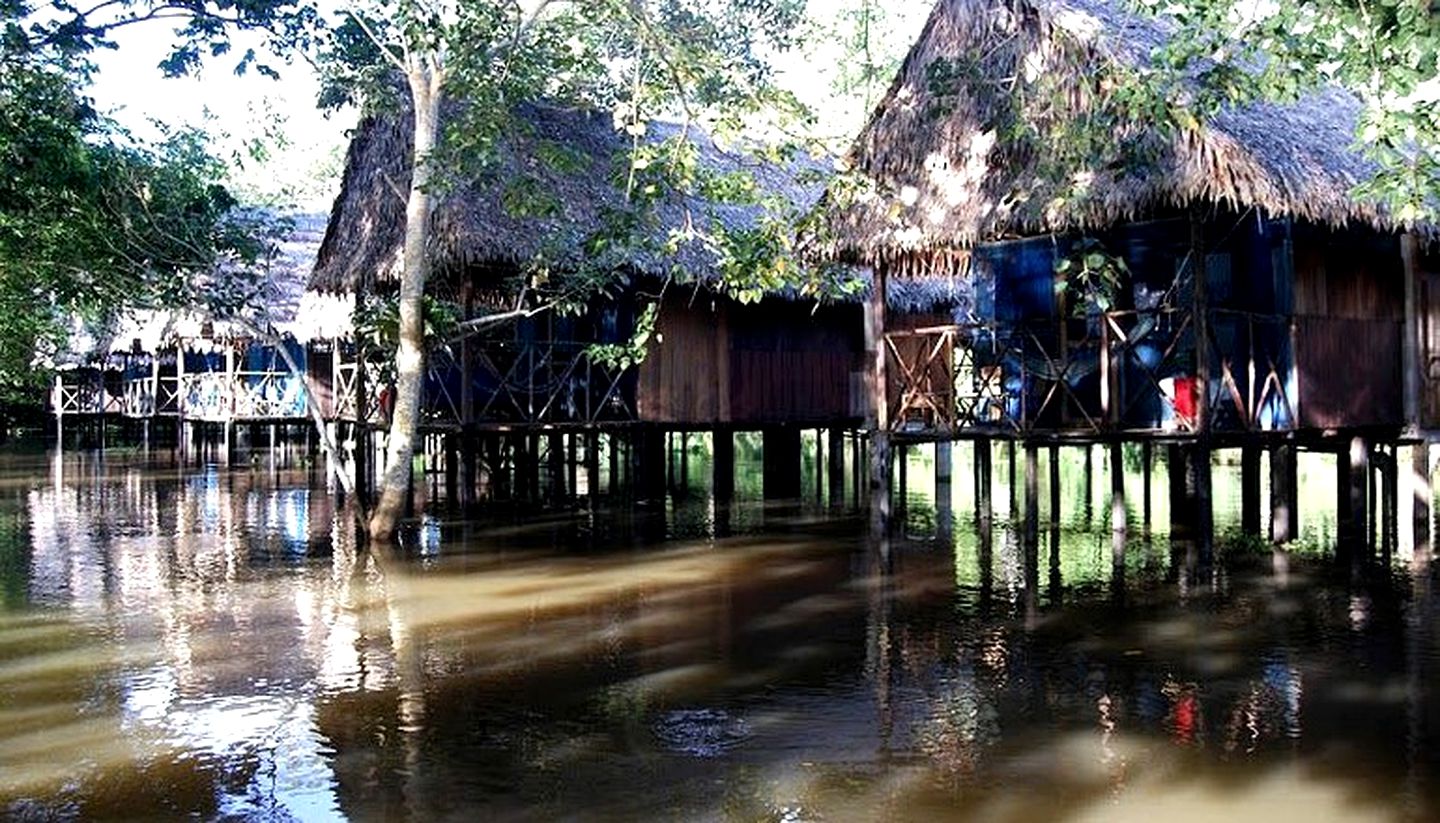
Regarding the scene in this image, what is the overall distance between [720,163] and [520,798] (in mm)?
13888

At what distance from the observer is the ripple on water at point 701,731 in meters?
6.19

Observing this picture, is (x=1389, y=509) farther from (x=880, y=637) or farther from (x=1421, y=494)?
(x=880, y=637)

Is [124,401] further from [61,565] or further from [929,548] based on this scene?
[929,548]

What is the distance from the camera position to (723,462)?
18500 millimetres

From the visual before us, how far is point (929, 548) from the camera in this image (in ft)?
42.9

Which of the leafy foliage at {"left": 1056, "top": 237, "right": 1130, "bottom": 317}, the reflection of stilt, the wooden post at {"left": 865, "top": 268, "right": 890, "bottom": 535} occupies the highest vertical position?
the leafy foliage at {"left": 1056, "top": 237, "right": 1130, "bottom": 317}

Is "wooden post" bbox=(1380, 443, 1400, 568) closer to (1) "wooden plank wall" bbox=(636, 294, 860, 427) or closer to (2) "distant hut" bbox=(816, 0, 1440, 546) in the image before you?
(2) "distant hut" bbox=(816, 0, 1440, 546)

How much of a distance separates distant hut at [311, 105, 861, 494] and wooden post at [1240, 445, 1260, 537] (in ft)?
16.9

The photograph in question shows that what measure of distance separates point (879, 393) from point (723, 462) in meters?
6.02

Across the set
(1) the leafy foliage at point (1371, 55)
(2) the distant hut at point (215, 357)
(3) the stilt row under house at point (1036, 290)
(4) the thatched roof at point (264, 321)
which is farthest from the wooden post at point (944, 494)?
(2) the distant hut at point (215, 357)

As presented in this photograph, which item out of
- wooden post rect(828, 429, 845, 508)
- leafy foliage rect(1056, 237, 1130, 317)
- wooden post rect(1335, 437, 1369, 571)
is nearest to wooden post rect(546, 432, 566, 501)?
wooden post rect(828, 429, 845, 508)

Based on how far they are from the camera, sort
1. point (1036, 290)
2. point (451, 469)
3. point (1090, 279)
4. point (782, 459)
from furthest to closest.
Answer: point (782, 459), point (451, 469), point (1036, 290), point (1090, 279)

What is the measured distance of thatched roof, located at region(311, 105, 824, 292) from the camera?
1441 cm

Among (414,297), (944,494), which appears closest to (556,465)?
(414,297)
